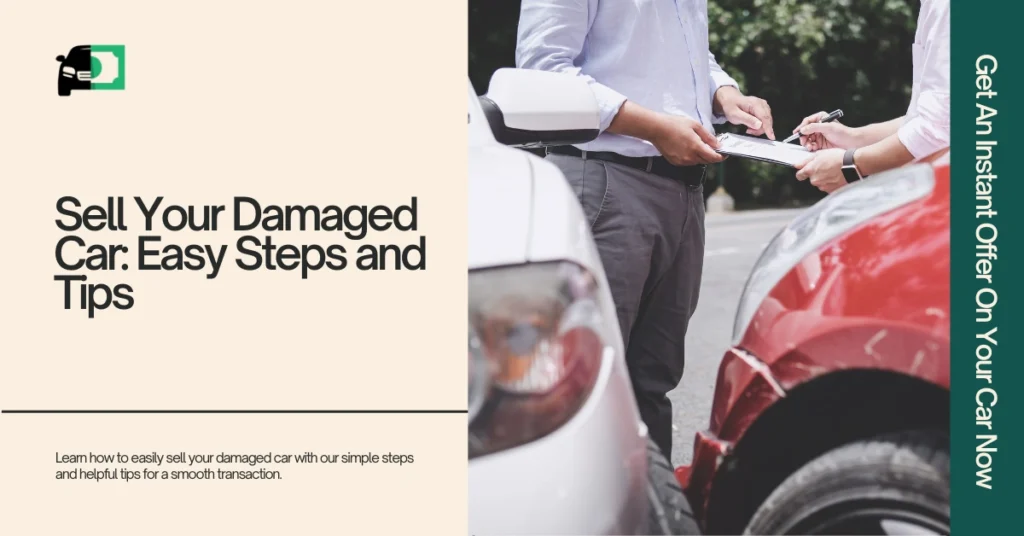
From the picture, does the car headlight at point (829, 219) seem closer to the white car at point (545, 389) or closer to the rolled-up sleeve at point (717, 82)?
the white car at point (545, 389)

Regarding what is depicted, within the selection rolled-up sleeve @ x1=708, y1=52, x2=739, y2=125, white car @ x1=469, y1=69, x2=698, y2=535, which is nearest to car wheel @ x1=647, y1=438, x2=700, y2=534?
white car @ x1=469, y1=69, x2=698, y2=535

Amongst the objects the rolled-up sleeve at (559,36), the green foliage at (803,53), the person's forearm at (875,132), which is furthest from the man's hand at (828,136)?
the green foliage at (803,53)

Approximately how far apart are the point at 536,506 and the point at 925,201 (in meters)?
0.62

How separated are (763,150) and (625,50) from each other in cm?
35

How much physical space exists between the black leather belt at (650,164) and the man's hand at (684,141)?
0.05 meters

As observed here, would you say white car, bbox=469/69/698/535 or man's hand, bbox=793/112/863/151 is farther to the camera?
man's hand, bbox=793/112/863/151

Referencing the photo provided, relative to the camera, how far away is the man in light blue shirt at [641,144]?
213 centimetres

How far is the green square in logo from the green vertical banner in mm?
1062

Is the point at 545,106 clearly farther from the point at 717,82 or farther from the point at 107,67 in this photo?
the point at 717,82

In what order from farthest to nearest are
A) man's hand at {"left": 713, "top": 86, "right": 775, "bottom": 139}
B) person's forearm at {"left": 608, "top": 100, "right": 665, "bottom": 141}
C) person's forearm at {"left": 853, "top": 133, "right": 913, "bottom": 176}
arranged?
man's hand at {"left": 713, "top": 86, "right": 775, "bottom": 139}
person's forearm at {"left": 608, "top": 100, "right": 665, "bottom": 141}
person's forearm at {"left": 853, "top": 133, "right": 913, "bottom": 176}

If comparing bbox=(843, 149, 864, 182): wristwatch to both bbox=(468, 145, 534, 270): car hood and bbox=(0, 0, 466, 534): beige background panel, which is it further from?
bbox=(0, 0, 466, 534): beige background panel

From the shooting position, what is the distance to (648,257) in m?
2.16

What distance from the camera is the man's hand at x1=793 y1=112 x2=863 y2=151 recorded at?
7.32 feet

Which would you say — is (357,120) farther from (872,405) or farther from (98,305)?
(872,405)
